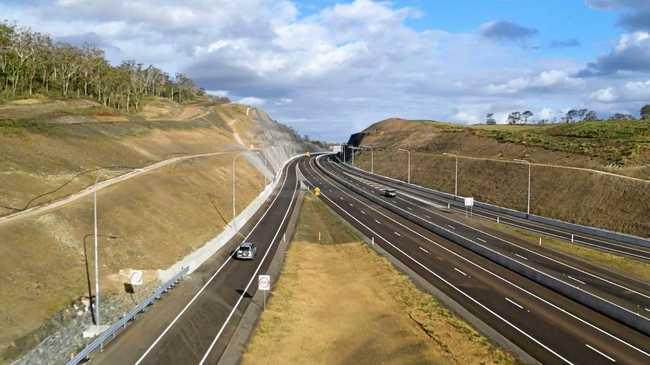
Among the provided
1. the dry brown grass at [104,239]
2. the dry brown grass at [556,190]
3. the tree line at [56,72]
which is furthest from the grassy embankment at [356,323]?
the tree line at [56,72]

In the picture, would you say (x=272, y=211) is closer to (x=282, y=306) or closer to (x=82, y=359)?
(x=282, y=306)

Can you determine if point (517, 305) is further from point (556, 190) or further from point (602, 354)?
point (556, 190)

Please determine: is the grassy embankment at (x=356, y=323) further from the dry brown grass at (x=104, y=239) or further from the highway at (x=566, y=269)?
the highway at (x=566, y=269)

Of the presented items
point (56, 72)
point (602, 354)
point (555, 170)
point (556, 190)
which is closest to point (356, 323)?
point (602, 354)

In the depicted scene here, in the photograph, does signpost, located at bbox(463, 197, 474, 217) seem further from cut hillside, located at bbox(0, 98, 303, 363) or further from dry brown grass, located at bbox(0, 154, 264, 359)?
dry brown grass, located at bbox(0, 154, 264, 359)

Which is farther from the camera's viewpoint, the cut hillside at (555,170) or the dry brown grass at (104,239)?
the cut hillside at (555,170)

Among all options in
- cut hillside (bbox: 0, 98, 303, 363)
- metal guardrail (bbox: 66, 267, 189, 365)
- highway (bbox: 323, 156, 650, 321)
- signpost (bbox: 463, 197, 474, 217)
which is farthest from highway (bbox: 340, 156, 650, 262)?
metal guardrail (bbox: 66, 267, 189, 365)
